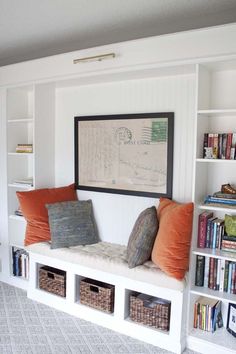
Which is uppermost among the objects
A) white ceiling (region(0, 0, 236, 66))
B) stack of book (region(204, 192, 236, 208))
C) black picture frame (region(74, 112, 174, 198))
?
white ceiling (region(0, 0, 236, 66))

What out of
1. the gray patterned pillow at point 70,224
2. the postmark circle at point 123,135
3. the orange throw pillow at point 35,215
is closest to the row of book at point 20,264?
the orange throw pillow at point 35,215

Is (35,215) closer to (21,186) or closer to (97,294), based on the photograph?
(21,186)

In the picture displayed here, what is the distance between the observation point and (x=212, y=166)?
2574 mm

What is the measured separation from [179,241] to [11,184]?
6.45ft

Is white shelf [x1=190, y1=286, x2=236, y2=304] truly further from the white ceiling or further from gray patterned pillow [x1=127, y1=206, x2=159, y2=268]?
the white ceiling

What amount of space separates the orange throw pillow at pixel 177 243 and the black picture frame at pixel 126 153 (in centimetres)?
46

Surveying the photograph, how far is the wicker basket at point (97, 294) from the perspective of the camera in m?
2.68

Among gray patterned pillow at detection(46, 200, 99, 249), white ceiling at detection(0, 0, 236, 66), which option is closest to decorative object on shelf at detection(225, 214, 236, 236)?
gray patterned pillow at detection(46, 200, 99, 249)

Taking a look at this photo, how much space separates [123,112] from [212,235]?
4.42 ft

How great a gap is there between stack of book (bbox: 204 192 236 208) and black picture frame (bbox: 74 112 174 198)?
1.42 feet

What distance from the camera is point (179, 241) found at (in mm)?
2320

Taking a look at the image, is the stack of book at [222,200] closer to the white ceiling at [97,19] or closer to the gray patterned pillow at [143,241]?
the gray patterned pillow at [143,241]

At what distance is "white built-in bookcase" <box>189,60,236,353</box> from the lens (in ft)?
7.59

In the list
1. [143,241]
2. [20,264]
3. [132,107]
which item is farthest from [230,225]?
[20,264]
